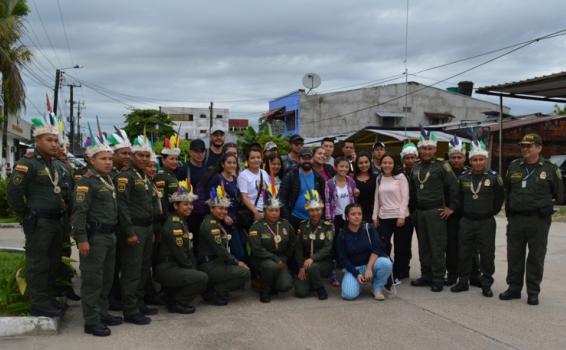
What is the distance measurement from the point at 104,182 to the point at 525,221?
4908 mm

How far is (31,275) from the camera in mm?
5598

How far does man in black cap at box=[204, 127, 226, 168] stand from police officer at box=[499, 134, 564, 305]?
396 centimetres

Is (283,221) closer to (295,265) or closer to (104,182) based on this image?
(295,265)

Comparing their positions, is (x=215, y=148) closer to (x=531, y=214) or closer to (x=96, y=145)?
(x=96, y=145)

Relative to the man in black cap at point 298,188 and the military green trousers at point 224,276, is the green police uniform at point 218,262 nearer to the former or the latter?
the military green trousers at point 224,276

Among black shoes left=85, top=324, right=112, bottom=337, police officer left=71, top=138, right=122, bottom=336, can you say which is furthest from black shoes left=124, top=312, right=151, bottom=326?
black shoes left=85, top=324, right=112, bottom=337

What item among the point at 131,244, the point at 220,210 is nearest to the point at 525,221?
the point at 220,210

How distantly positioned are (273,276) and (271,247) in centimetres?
38

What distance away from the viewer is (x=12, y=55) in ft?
65.8

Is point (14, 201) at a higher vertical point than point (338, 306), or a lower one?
higher

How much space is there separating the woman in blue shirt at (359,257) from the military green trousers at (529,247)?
152 cm

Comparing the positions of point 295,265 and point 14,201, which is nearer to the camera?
point 14,201

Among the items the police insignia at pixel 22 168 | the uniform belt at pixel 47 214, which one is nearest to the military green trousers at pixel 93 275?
the uniform belt at pixel 47 214

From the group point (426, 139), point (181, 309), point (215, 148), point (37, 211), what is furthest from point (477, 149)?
point (37, 211)
